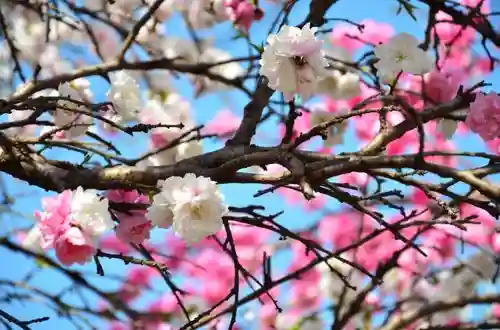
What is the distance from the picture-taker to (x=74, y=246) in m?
1.22

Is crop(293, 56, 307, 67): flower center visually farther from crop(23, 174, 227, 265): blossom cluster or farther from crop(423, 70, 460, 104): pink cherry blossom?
crop(423, 70, 460, 104): pink cherry blossom

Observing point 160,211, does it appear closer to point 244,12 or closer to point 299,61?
point 299,61

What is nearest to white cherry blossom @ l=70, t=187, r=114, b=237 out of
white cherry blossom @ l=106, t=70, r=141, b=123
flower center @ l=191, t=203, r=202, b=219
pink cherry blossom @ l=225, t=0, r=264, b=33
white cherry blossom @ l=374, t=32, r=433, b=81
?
flower center @ l=191, t=203, r=202, b=219

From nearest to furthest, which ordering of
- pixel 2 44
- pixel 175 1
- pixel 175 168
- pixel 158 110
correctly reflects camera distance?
pixel 175 168
pixel 158 110
pixel 175 1
pixel 2 44

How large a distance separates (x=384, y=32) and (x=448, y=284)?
1338 mm

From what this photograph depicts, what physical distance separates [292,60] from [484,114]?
385mm

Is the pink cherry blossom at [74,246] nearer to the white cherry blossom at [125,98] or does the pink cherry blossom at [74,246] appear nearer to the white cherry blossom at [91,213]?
the white cherry blossom at [91,213]

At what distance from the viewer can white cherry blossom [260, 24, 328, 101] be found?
1322 mm

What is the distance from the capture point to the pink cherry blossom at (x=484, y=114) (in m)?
1.40

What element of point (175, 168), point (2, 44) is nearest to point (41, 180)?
point (175, 168)

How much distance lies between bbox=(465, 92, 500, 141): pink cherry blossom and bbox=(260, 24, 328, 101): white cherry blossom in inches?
12.0

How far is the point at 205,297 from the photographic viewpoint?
4227 mm

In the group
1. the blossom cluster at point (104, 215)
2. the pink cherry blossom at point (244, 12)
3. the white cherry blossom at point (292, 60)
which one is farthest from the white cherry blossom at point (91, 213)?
the pink cherry blossom at point (244, 12)

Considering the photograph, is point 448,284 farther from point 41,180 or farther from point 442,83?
point 41,180
